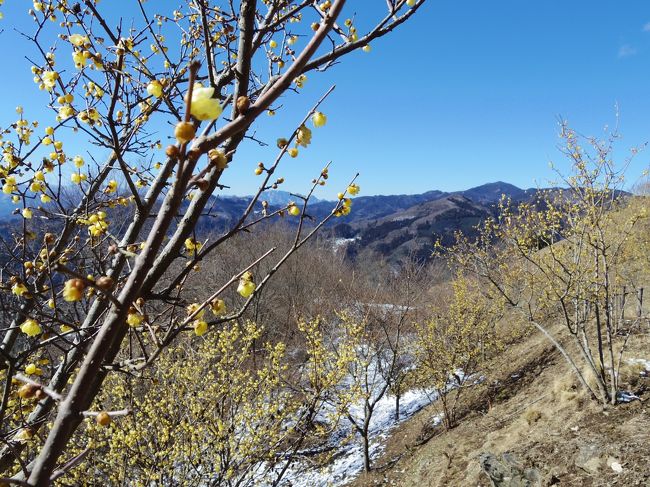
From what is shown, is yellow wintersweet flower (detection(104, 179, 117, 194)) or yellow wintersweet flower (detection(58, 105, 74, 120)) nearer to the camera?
yellow wintersweet flower (detection(58, 105, 74, 120))

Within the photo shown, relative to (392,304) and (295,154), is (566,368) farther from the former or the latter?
(295,154)

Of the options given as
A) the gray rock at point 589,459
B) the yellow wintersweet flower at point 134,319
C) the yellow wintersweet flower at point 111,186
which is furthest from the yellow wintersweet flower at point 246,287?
the gray rock at point 589,459

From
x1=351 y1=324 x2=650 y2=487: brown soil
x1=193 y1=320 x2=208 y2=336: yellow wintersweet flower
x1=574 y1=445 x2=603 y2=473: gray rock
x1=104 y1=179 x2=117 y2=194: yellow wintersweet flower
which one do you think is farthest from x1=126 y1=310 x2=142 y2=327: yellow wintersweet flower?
x1=574 y1=445 x2=603 y2=473: gray rock

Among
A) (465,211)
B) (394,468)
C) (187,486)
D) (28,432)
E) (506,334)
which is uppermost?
(465,211)

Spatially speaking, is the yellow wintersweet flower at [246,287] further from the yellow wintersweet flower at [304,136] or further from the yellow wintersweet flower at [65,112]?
the yellow wintersweet flower at [65,112]

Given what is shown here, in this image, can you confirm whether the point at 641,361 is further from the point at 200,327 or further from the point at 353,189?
the point at 200,327

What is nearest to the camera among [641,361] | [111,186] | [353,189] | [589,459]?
[353,189]

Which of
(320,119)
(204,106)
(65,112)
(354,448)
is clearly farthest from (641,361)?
(65,112)

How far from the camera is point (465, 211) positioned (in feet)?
351

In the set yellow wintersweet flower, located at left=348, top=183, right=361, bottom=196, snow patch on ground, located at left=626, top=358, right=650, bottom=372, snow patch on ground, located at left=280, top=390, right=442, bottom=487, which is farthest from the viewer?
snow patch on ground, located at left=280, top=390, right=442, bottom=487

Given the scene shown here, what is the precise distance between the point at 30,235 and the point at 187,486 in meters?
4.03

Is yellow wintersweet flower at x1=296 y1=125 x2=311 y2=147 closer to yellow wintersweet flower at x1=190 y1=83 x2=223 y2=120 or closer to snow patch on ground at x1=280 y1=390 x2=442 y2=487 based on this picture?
yellow wintersweet flower at x1=190 y1=83 x2=223 y2=120

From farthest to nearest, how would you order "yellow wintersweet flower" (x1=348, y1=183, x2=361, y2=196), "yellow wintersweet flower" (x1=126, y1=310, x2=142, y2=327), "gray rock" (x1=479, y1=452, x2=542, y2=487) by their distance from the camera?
"gray rock" (x1=479, y1=452, x2=542, y2=487)
"yellow wintersweet flower" (x1=348, y1=183, x2=361, y2=196)
"yellow wintersweet flower" (x1=126, y1=310, x2=142, y2=327)

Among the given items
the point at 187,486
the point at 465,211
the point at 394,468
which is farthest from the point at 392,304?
the point at 465,211
